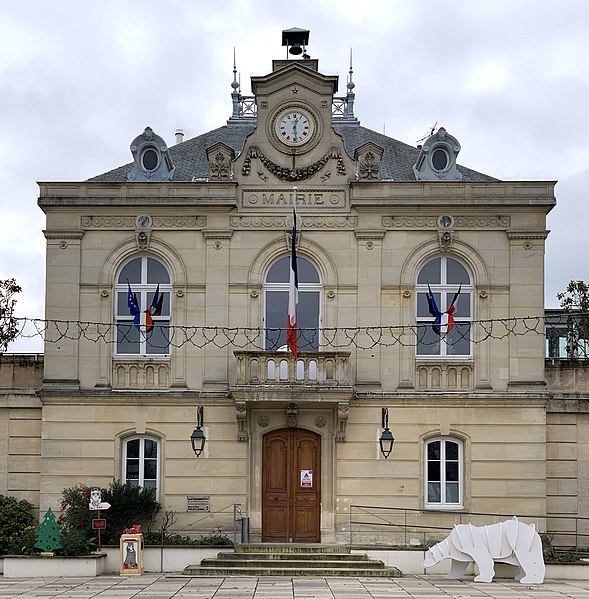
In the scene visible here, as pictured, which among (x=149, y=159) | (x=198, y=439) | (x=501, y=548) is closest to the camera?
(x=501, y=548)

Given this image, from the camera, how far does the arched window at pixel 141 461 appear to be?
29.0 m

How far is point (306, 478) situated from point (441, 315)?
5178mm

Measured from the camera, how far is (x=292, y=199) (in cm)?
2948

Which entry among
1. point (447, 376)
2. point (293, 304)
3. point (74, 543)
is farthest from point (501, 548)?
point (74, 543)

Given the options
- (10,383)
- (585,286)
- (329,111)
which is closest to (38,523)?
(10,383)

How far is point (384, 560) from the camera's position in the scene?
Answer: 2694 centimetres

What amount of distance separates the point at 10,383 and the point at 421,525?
11.0 meters

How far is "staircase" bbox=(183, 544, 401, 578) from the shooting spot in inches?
1013

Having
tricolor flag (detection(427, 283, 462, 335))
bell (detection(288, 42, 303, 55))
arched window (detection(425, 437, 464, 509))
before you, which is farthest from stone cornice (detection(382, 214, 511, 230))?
bell (detection(288, 42, 303, 55))

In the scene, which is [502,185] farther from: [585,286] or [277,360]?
[585,286]

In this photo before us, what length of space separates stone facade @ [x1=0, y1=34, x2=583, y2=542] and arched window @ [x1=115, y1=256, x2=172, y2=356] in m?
0.06

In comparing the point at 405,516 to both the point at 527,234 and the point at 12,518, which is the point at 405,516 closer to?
the point at 527,234

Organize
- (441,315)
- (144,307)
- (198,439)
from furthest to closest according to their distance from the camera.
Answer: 1. (144,307)
2. (441,315)
3. (198,439)

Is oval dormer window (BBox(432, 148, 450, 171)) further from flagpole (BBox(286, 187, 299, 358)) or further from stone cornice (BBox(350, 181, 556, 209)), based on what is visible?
flagpole (BBox(286, 187, 299, 358))
